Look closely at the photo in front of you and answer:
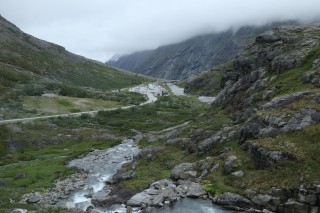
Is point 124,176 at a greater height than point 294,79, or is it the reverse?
point 294,79

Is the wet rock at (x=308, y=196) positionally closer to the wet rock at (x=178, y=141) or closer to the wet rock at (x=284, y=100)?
the wet rock at (x=284, y=100)

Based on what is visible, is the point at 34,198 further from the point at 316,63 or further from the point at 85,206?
the point at 316,63

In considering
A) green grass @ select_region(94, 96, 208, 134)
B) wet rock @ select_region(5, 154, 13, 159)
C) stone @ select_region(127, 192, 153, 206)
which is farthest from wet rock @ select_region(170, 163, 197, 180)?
green grass @ select_region(94, 96, 208, 134)

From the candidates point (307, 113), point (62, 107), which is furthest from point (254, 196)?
point (62, 107)

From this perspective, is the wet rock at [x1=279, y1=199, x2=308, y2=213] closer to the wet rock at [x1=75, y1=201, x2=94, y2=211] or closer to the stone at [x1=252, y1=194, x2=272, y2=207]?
the stone at [x1=252, y1=194, x2=272, y2=207]

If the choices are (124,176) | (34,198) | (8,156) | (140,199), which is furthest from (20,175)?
(140,199)

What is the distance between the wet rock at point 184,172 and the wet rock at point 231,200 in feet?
33.0

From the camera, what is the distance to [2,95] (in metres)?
174

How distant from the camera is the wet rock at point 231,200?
52188 mm

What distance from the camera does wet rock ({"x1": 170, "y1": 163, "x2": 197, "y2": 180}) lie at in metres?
64.4

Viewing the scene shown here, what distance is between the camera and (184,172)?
65.7 metres

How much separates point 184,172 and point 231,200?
1364 cm

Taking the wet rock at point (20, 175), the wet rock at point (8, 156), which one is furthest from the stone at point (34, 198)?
the wet rock at point (8, 156)

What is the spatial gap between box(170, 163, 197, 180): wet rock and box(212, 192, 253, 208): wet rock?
10.1 m
